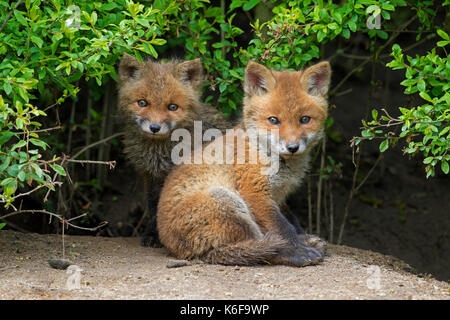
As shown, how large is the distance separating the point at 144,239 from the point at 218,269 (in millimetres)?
1665

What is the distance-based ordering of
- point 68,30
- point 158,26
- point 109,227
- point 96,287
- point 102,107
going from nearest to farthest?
point 96,287 → point 68,30 → point 158,26 → point 109,227 → point 102,107

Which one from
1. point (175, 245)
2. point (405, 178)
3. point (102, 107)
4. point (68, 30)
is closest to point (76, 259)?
point (175, 245)

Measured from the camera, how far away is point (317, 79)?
5453 mm

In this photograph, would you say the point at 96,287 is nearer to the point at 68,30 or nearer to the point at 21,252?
the point at 21,252

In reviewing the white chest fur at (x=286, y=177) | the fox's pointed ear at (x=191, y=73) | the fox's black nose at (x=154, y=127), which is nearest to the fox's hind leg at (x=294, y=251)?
the white chest fur at (x=286, y=177)

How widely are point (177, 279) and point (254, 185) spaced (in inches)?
47.1

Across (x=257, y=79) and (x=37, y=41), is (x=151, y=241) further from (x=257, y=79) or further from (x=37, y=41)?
(x=37, y=41)

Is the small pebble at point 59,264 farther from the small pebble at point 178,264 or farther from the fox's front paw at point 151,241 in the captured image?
the fox's front paw at point 151,241

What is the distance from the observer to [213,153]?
5418mm

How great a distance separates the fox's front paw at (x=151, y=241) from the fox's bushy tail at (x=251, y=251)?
1332 mm

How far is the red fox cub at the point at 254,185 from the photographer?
491cm

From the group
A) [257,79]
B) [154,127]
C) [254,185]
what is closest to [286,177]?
[254,185]

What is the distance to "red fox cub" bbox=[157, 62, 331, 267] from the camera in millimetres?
4906

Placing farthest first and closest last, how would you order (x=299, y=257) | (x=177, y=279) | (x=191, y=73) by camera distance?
(x=191, y=73) → (x=299, y=257) → (x=177, y=279)
